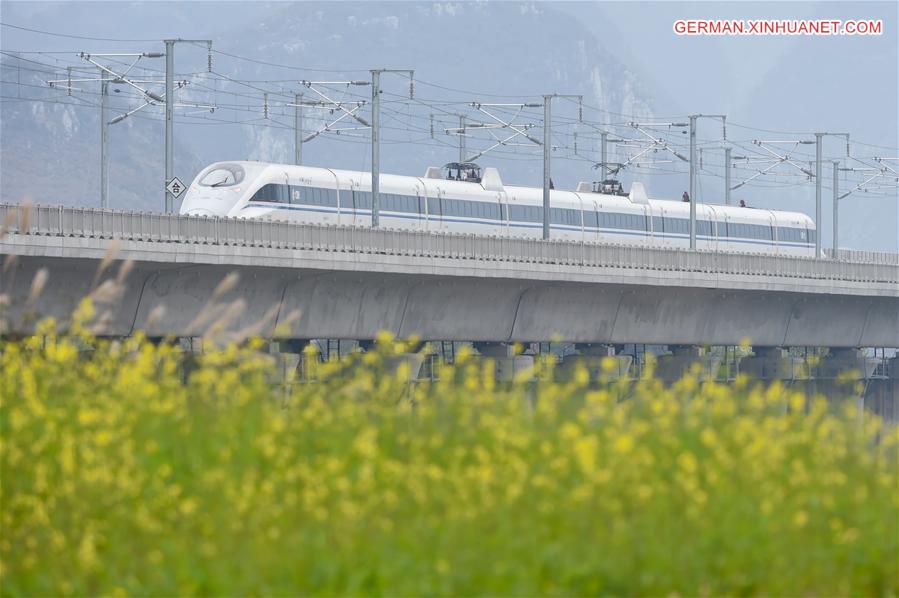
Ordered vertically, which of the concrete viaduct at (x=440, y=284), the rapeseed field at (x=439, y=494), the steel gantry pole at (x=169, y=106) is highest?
the steel gantry pole at (x=169, y=106)

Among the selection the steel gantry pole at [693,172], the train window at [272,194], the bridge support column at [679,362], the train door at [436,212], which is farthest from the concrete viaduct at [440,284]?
the train door at [436,212]

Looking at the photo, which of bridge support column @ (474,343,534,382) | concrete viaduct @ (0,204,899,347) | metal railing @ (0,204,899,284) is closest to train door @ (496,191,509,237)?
concrete viaduct @ (0,204,899,347)

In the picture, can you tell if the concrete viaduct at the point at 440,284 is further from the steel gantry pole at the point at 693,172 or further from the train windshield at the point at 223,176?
the train windshield at the point at 223,176

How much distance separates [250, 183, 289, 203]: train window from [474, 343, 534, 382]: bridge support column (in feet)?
27.1

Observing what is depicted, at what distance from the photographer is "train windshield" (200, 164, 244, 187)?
54.9 meters

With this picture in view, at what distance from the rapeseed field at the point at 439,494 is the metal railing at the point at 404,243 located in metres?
13.9

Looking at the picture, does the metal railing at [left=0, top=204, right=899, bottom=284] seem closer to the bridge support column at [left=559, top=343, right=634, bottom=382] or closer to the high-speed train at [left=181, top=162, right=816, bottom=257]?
the bridge support column at [left=559, top=343, right=634, bottom=382]

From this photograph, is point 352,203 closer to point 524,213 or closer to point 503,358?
point 503,358

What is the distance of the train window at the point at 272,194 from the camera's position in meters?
54.1

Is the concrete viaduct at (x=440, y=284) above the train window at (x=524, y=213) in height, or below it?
below

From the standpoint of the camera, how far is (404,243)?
45.8 m

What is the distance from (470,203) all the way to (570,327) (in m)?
10.4

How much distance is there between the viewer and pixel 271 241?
138ft

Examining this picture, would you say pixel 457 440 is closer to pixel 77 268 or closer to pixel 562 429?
pixel 562 429
